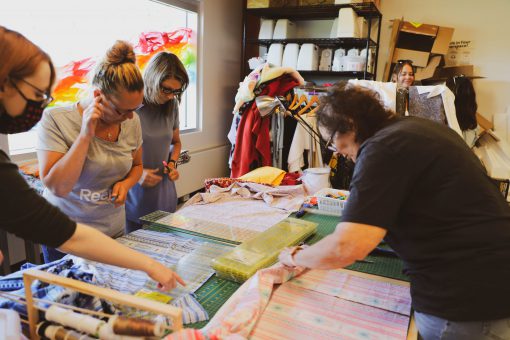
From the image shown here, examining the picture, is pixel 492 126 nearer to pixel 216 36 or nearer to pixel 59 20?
pixel 216 36

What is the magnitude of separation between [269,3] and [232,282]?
12.0 ft

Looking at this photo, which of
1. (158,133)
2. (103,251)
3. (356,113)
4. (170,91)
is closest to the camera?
(103,251)

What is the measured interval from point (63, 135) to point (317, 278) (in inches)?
39.9

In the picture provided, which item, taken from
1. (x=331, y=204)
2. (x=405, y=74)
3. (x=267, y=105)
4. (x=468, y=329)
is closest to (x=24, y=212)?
(x=468, y=329)

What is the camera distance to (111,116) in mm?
1469

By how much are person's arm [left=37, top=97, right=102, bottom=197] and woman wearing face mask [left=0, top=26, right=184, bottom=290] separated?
0.47 metres

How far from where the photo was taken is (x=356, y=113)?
1064 mm

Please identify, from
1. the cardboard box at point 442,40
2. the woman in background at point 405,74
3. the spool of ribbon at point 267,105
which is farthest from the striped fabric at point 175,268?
the cardboard box at point 442,40

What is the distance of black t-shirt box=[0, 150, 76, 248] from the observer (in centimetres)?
76

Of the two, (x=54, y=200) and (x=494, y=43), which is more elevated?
(x=494, y=43)

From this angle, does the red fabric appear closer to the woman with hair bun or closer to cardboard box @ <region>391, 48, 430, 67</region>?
cardboard box @ <region>391, 48, 430, 67</region>

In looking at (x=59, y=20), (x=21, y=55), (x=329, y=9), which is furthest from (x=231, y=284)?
(x=329, y=9)

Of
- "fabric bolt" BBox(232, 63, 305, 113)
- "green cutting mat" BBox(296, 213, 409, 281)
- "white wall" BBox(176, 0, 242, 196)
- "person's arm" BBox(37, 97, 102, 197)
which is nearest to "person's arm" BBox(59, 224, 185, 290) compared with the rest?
"person's arm" BBox(37, 97, 102, 197)

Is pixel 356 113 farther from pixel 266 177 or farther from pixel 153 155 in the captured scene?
pixel 266 177
